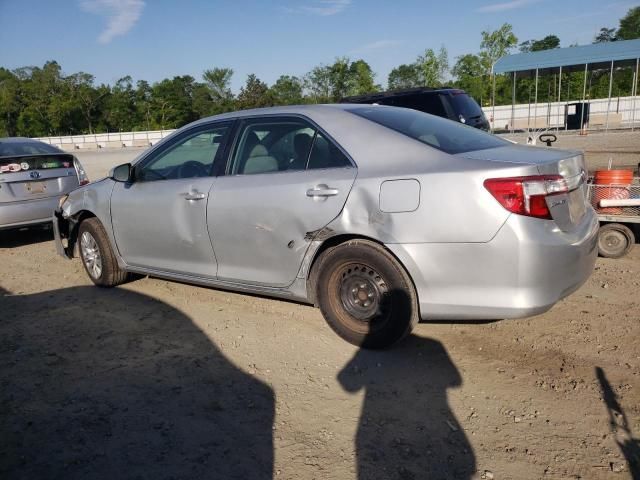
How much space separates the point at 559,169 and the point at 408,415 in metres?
1.74

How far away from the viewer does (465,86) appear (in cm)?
4881

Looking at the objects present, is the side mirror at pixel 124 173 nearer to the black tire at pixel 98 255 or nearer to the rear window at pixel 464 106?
the black tire at pixel 98 255

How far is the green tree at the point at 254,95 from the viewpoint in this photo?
56.4m

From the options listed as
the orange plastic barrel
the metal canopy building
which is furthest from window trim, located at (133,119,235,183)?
the metal canopy building

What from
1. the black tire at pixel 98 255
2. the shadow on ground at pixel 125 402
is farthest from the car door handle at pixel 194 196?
the black tire at pixel 98 255

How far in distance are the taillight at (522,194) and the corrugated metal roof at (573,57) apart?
22039 millimetres

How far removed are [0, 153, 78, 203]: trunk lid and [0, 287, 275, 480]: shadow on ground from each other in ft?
10.0

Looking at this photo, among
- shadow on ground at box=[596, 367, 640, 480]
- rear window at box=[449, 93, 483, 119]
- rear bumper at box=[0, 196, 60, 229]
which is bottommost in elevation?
shadow on ground at box=[596, 367, 640, 480]

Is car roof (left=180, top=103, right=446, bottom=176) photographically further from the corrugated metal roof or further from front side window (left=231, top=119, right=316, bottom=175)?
the corrugated metal roof

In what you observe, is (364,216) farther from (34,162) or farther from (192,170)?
(34,162)

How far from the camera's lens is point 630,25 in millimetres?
72125

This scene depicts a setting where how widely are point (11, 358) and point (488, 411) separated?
3316 mm

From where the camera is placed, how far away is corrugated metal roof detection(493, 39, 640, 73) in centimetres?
2161

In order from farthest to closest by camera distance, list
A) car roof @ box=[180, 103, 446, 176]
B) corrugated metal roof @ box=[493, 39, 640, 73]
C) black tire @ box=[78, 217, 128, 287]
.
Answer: corrugated metal roof @ box=[493, 39, 640, 73]
black tire @ box=[78, 217, 128, 287]
car roof @ box=[180, 103, 446, 176]
